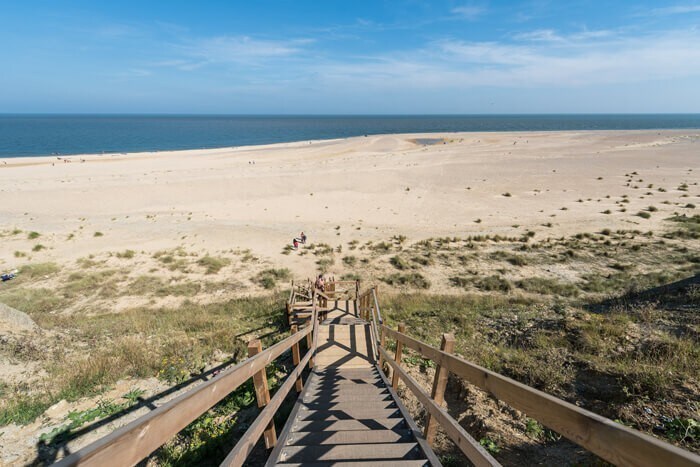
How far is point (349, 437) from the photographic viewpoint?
12.0 feet

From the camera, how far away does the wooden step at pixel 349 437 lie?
3.57 metres

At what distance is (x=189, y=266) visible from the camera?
16734 millimetres

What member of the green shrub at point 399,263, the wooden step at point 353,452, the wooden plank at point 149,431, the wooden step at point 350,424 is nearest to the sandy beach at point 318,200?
the green shrub at point 399,263

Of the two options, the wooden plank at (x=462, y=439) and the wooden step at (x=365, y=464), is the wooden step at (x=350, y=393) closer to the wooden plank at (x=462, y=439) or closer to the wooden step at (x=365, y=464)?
the wooden step at (x=365, y=464)

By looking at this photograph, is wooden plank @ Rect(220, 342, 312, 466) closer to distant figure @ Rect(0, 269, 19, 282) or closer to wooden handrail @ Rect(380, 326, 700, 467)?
wooden handrail @ Rect(380, 326, 700, 467)

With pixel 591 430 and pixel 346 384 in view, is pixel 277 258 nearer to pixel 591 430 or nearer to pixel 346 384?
pixel 346 384

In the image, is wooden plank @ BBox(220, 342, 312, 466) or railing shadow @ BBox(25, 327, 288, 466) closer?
wooden plank @ BBox(220, 342, 312, 466)

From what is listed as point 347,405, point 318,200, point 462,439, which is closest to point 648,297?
point 347,405

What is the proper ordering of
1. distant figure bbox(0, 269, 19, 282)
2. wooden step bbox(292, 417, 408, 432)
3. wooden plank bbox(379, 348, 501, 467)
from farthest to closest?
distant figure bbox(0, 269, 19, 282), wooden step bbox(292, 417, 408, 432), wooden plank bbox(379, 348, 501, 467)

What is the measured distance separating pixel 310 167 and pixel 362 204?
70.1ft

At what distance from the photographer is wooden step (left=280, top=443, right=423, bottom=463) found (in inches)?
126

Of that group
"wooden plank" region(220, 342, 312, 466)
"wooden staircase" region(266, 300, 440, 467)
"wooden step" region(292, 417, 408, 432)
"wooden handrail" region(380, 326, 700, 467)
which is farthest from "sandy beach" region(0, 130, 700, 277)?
"wooden handrail" region(380, 326, 700, 467)

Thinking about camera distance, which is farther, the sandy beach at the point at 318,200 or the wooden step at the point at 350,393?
the sandy beach at the point at 318,200

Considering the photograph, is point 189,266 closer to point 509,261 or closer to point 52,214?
point 509,261
